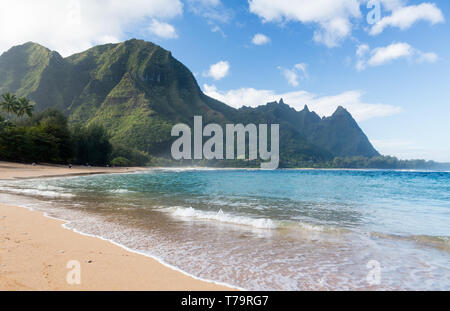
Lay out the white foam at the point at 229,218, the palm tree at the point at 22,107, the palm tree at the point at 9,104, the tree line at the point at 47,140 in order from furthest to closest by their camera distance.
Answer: the palm tree at the point at 22,107, the palm tree at the point at 9,104, the tree line at the point at 47,140, the white foam at the point at 229,218

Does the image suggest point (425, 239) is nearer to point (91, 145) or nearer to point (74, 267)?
point (74, 267)

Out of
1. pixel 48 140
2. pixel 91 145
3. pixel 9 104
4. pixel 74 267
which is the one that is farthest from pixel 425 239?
pixel 9 104

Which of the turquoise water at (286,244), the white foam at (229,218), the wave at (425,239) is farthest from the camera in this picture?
the white foam at (229,218)

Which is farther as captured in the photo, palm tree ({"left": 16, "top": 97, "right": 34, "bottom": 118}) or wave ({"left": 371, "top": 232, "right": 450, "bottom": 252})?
palm tree ({"left": 16, "top": 97, "right": 34, "bottom": 118})

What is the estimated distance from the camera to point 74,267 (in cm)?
560

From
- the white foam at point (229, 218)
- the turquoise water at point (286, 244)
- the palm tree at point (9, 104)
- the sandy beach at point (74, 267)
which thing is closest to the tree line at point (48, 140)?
the palm tree at point (9, 104)

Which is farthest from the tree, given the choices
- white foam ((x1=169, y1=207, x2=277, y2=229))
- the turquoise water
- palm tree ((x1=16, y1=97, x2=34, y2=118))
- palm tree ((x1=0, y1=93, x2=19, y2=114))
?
white foam ((x1=169, y1=207, x2=277, y2=229))

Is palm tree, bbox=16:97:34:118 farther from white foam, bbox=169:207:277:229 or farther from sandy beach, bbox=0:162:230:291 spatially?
sandy beach, bbox=0:162:230:291

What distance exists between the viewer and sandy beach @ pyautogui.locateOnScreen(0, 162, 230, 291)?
4.69m

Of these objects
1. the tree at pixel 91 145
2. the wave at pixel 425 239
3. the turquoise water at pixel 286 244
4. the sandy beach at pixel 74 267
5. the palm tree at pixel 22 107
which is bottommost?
the wave at pixel 425 239

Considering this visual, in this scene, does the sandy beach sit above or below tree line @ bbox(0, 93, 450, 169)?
below

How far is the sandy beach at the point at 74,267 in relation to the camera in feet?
15.4

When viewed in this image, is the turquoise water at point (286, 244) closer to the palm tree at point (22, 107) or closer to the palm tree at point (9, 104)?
the palm tree at point (9, 104)

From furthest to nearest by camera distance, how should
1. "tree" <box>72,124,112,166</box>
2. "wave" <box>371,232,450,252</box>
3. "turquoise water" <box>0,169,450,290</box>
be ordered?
"tree" <box>72,124,112,166</box> < "wave" <box>371,232,450,252</box> < "turquoise water" <box>0,169,450,290</box>
